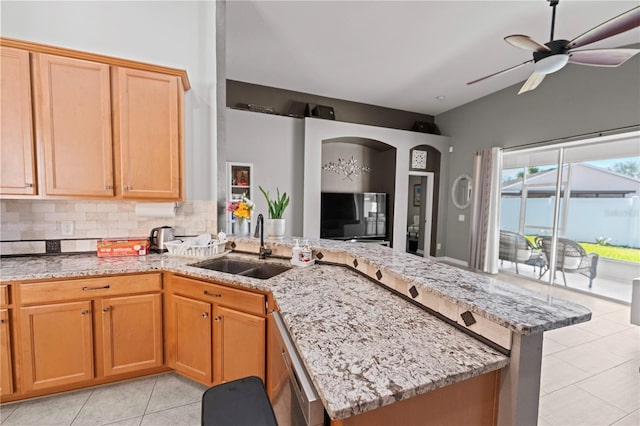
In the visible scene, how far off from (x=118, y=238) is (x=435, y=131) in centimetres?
650

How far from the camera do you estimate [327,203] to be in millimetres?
5309

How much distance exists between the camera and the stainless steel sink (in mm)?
2066

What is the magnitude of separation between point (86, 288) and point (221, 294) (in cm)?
88

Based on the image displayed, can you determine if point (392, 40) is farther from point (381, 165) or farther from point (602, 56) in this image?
point (381, 165)

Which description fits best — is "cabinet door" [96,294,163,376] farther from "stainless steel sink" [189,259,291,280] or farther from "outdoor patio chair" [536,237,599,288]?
"outdoor patio chair" [536,237,599,288]

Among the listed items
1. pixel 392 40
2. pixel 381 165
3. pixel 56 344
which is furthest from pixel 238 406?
pixel 381 165

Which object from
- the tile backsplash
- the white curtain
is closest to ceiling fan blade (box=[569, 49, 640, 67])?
the white curtain

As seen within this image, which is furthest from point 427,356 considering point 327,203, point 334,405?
point 327,203

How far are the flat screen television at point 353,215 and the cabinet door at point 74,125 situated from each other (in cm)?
360

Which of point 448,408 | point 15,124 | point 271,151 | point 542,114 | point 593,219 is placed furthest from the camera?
point 271,151

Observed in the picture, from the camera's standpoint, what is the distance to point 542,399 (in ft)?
6.26

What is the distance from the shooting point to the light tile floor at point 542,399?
1660 millimetres

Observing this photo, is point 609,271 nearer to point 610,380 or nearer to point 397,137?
point 610,380

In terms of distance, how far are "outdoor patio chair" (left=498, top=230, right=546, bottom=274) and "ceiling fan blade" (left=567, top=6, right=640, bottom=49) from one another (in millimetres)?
3549
